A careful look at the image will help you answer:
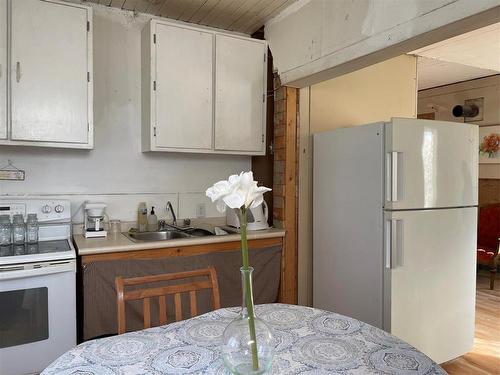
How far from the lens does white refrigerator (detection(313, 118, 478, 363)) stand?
2195 millimetres

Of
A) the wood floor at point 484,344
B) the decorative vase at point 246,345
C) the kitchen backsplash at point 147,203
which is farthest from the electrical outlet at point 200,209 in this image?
the decorative vase at point 246,345

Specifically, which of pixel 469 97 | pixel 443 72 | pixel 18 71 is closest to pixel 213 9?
pixel 18 71

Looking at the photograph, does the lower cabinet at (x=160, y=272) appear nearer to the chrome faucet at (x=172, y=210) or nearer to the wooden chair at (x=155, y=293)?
the chrome faucet at (x=172, y=210)

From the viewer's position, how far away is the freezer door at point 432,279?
7.19 ft

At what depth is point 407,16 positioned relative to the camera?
1.81 m

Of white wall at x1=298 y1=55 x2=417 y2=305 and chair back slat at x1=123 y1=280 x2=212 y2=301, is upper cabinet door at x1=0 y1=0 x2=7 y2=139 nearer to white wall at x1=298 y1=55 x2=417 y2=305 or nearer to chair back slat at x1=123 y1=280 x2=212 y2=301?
chair back slat at x1=123 y1=280 x2=212 y2=301

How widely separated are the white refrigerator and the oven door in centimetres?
168

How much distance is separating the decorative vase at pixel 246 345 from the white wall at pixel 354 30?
4.82 ft

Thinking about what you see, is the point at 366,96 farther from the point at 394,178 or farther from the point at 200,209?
the point at 200,209

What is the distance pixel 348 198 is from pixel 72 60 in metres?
1.96

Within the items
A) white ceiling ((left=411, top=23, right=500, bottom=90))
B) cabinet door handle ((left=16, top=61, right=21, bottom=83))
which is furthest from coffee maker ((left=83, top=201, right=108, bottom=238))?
white ceiling ((left=411, top=23, right=500, bottom=90))

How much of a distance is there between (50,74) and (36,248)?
3.42ft

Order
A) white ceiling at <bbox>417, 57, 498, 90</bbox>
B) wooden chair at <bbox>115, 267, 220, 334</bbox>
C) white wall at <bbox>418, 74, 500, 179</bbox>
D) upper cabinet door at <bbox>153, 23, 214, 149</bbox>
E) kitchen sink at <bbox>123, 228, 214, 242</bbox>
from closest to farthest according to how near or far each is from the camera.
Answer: wooden chair at <bbox>115, 267, 220, 334</bbox> → upper cabinet door at <bbox>153, 23, 214, 149</bbox> → kitchen sink at <bbox>123, 228, 214, 242</bbox> → white ceiling at <bbox>417, 57, 498, 90</bbox> → white wall at <bbox>418, 74, 500, 179</bbox>

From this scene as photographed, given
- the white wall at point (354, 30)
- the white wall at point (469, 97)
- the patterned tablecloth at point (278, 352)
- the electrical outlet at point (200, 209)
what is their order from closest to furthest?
the patterned tablecloth at point (278, 352) < the white wall at point (354, 30) < the electrical outlet at point (200, 209) < the white wall at point (469, 97)
